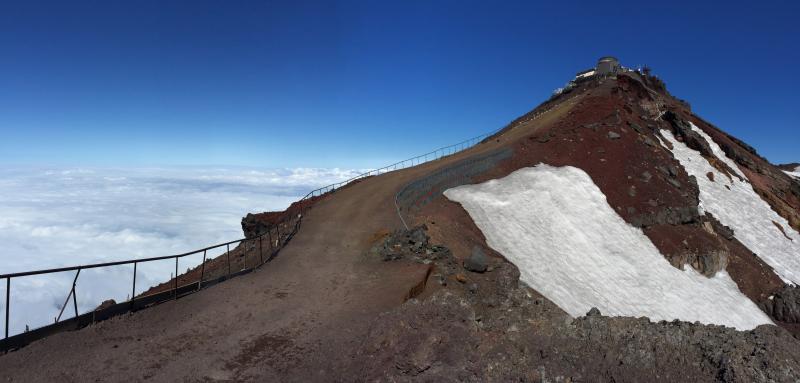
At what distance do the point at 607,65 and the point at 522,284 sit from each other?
68.0m

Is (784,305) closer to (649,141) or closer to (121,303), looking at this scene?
(649,141)

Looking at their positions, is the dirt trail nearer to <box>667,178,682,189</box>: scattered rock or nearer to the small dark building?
<box>667,178,682,189</box>: scattered rock

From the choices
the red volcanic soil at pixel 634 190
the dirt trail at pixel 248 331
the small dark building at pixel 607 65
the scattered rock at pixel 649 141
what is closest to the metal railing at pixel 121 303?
the dirt trail at pixel 248 331

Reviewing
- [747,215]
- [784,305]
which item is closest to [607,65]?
[747,215]

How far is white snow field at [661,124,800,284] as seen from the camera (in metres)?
34.9

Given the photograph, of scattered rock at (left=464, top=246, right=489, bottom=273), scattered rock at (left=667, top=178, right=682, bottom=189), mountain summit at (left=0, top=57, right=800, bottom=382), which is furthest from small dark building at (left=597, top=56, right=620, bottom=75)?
scattered rock at (left=464, top=246, right=489, bottom=273)

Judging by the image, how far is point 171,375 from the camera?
9.62m

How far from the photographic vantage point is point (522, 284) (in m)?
19.5

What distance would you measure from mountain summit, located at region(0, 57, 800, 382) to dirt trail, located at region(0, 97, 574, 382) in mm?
68

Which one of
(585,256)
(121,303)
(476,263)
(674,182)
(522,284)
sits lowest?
(522,284)

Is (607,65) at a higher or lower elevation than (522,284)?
higher

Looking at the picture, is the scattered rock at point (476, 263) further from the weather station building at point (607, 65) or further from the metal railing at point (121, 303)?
the weather station building at point (607, 65)

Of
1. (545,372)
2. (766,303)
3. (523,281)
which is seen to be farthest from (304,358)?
(766,303)

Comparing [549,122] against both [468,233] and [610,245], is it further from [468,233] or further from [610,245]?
[468,233]
